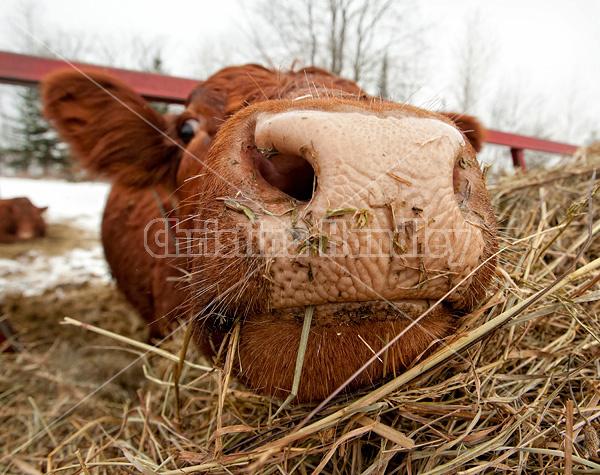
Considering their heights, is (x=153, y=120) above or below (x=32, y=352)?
above

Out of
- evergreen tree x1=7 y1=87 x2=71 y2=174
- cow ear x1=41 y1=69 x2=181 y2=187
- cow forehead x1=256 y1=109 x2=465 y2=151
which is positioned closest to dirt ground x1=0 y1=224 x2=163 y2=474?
cow forehead x1=256 y1=109 x2=465 y2=151

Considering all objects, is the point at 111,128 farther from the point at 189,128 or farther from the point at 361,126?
the point at 361,126

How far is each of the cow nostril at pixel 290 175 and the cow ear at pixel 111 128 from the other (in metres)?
1.75

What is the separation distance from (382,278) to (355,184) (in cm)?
26

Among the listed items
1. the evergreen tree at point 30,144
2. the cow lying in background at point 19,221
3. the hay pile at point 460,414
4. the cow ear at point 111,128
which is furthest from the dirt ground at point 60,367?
the evergreen tree at point 30,144

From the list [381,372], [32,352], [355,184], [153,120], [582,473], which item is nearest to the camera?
[355,184]

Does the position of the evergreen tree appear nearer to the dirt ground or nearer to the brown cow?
the dirt ground

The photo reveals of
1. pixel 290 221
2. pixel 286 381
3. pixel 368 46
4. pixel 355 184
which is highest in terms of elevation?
pixel 368 46

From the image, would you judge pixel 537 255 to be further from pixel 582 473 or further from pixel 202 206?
pixel 202 206

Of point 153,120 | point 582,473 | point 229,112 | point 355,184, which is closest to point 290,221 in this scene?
point 355,184

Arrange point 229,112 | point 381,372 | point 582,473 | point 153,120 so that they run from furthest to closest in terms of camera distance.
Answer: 1. point 153,120
2. point 229,112
3. point 381,372
4. point 582,473

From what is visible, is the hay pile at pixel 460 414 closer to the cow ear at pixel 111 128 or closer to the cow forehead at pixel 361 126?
the cow forehead at pixel 361 126

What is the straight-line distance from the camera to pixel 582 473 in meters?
1.03

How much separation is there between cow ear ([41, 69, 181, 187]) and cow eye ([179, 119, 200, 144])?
198 mm
